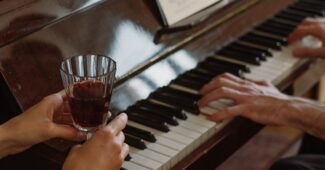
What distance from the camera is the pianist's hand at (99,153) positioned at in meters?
1.25

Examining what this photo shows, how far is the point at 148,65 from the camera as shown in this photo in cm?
177

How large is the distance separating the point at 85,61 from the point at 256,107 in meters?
0.59

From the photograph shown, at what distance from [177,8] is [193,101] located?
12.4 inches

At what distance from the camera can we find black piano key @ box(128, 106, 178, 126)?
164 cm

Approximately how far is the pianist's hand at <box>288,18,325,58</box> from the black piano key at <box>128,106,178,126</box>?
68cm

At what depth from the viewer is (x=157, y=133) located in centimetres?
159

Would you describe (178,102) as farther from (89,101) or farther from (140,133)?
(89,101)

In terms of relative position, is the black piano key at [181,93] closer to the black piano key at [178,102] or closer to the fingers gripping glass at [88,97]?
the black piano key at [178,102]

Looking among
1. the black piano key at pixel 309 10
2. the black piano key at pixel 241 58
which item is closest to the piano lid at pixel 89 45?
the black piano key at pixel 241 58

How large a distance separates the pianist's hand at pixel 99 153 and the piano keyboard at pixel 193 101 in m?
0.18

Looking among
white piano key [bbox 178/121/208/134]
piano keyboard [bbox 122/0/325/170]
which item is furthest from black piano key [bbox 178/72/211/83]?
white piano key [bbox 178/121/208/134]

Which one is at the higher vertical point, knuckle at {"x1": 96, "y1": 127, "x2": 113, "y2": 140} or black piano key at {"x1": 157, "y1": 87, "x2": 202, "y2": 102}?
knuckle at {"x1": 96, "y1": 127, "x2": 113, "y2": 140}

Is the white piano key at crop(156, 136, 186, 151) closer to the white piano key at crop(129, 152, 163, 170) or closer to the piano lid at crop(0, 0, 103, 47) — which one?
the white piano key at crop(129, 152, 163, 170)

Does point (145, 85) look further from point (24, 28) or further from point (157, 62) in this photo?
point (24, 28)
